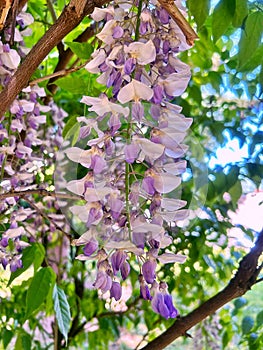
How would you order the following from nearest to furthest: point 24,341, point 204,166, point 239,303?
point 204,166 < point 24,341 < point 239,303

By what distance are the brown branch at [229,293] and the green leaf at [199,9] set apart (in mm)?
482

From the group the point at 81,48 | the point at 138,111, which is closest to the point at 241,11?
the point at 81,48

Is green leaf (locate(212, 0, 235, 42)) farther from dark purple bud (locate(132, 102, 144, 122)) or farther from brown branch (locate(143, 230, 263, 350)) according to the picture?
brown branch (locate(143, 230, 263, 350))

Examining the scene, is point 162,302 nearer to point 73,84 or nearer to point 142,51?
point 142,51

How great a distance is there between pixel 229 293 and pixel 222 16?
470 millimetres

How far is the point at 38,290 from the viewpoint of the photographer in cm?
90

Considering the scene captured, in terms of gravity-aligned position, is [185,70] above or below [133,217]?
above

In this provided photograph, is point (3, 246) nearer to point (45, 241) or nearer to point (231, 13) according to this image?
point (231, 13)

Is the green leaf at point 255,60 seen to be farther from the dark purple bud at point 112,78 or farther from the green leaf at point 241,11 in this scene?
the dark purple bud at point 112,78

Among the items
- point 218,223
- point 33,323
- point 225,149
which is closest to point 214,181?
point 225,149

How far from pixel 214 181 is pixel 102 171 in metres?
0.52

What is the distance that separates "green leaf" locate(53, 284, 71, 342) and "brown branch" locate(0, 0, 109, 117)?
→ 39cm

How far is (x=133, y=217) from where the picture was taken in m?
0.46

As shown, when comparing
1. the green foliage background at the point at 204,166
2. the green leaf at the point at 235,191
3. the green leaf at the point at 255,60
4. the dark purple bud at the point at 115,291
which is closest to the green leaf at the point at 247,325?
the green foliage background at the point at 204,166
